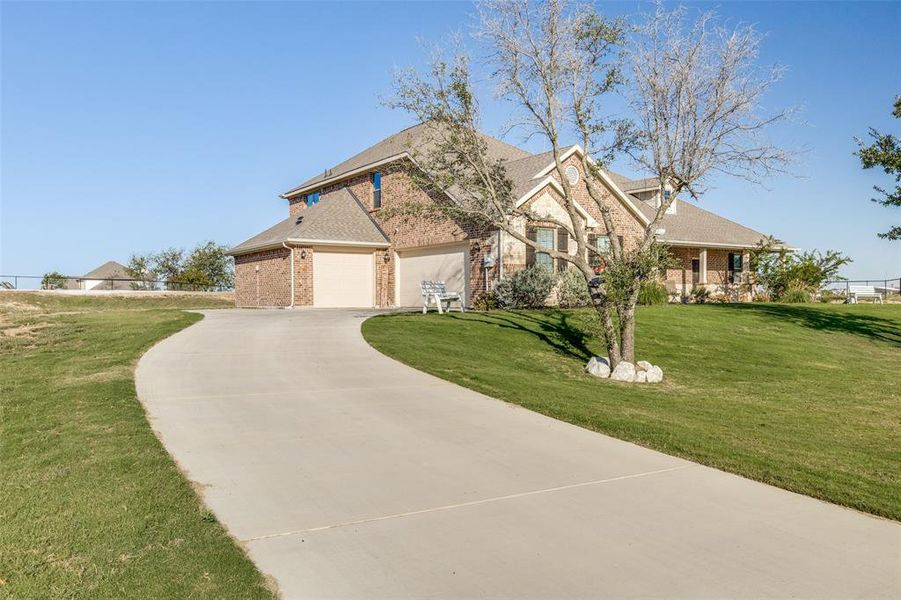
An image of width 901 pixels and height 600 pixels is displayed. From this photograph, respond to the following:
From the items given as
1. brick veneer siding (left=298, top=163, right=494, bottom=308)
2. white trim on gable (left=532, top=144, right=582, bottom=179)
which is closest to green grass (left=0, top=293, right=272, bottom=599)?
brick veneer siding (left=298, top=163, right=494, bottom=308)

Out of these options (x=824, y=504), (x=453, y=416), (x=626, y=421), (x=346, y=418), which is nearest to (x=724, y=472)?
(x=824, y=504)

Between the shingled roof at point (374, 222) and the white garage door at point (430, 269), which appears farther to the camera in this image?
the shingled roof at point (374, 222)

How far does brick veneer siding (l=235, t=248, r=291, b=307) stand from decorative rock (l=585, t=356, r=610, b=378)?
52.2 feet

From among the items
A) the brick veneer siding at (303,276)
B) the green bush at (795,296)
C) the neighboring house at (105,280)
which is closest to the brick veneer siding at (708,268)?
the green bush at (795,296)

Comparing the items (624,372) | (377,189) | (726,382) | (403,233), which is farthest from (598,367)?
(377,189)

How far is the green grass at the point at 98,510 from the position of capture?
3.84m

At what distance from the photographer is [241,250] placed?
30.1 metres

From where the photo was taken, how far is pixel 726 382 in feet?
41.2

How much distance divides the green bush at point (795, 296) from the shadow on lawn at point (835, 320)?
12.6ft

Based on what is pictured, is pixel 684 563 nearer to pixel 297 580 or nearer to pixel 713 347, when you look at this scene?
pixel 297 580

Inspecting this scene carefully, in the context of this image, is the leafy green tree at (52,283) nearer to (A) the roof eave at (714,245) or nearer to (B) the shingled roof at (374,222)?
(B) the shingled roof at (374,222)

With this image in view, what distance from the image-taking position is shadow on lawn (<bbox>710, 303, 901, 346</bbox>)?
20000mm

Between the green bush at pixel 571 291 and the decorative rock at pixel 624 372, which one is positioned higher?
the green bush at pixel 571 291

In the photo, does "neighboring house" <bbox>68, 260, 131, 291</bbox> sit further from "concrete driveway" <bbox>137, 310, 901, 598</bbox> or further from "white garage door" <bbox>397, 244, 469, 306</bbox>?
"concrete driveway" <bbox>137, 310, 901, 598</bbox>
